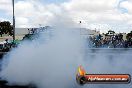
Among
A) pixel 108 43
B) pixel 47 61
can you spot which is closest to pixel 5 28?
pixel 108 43

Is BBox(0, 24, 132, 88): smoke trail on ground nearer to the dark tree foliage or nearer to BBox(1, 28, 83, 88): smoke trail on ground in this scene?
BBox(1, 28, 83, 88): smoke trail on ground

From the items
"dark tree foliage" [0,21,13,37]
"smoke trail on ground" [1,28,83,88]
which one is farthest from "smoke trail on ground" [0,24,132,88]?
"dark tree foliage" [0,21,13,37]

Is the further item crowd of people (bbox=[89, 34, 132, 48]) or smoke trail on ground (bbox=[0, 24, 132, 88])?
crowd of people (bbox=[89, 34, 132, 48])

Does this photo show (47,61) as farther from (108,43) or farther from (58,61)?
(108,43)

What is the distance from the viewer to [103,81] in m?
5.11

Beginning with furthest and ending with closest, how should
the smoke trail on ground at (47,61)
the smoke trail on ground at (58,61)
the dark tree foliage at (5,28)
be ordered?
the dark tree foliage at (5,28)
the smoke trail on ground at (47,61)
the smoke trail on ground at (58,61)

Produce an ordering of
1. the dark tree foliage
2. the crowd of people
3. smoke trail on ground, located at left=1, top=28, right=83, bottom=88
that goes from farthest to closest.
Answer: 1. the dark tree foliage
2. the crowd of people
3. smoke trail on ground, located at left=1, top=28, right=83, bottom=88

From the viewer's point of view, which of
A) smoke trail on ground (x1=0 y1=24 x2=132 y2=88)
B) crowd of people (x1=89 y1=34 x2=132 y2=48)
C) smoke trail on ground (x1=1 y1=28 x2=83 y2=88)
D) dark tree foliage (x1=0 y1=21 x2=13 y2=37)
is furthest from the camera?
dark tree foliage (x1=0 y1=21 x2=13 y2=37)

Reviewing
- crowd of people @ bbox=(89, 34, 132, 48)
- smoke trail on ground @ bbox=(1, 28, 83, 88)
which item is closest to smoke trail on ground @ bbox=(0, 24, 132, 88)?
smoke trail on ground @ bbox=(1, 28, 83, 88)

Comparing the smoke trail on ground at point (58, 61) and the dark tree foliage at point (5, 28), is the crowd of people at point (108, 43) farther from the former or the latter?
the dark tree foliage at point (5, 28)

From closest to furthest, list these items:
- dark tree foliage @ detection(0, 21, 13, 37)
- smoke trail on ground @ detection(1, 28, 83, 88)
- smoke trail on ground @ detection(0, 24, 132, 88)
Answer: smoke trail on ground @ detection(0, 24, 132, 88) < smoke trail on ground @ detection(1, 28, 83, 88) < dark tree foliage @ detection(0, 21, 13, 37)

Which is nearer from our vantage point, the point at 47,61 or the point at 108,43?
the point at 47,61

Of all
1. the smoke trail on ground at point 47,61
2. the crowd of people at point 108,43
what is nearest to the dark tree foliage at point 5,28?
the crowd of people at point 108,43

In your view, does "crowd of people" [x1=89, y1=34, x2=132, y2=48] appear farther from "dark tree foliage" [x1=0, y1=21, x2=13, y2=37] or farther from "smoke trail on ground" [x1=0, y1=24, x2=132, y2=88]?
"dark tree foliage" [x1=0, y1=21, x2=13, y2=37]
